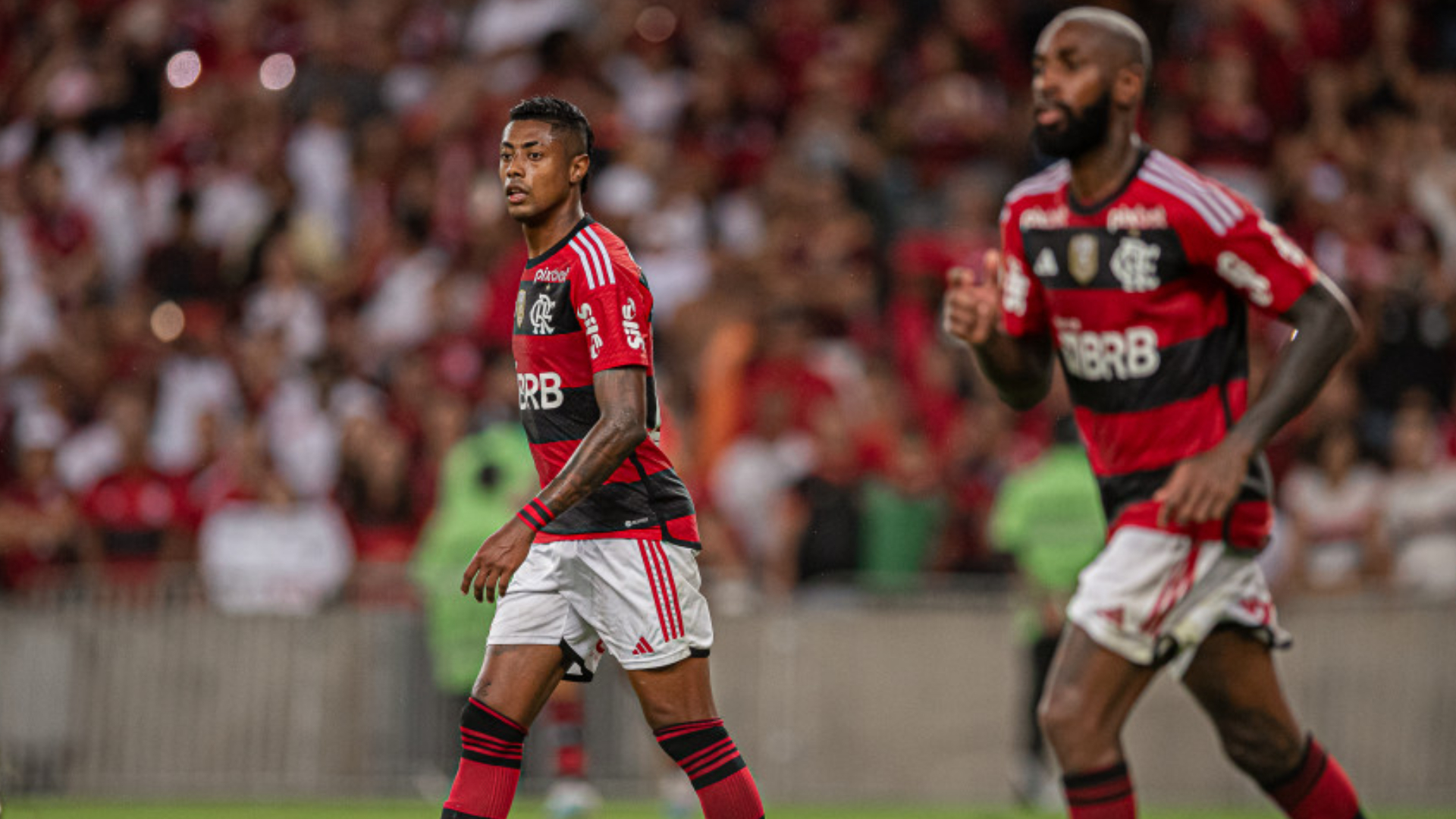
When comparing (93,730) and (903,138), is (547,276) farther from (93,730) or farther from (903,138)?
(903,138)

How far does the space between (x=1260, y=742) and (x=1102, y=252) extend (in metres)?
1.61

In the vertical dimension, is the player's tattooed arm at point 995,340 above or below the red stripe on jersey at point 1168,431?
above

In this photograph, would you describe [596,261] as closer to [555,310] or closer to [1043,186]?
[555,310]

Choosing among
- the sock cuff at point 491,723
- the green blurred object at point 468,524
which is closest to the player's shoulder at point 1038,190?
the sock cuff at point 491,723

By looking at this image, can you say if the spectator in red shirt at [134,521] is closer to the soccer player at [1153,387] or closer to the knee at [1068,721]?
the soccer player at [1153,387]

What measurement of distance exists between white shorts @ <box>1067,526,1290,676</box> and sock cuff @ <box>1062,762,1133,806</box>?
357 mm

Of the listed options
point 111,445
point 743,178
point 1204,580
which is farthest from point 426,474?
point 1204,580

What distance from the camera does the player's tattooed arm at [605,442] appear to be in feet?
19.0

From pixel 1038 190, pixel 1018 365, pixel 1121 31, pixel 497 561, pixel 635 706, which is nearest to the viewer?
pixel 497 561

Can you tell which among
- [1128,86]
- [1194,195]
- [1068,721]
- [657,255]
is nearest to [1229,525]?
[1068,721]

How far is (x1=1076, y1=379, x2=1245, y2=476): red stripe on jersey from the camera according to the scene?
6156 millimetres

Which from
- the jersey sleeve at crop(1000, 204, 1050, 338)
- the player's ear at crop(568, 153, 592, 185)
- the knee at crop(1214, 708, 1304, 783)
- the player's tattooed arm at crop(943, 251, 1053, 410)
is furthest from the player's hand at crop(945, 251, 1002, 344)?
the knee at crop(1214, 708, 1304, 783)

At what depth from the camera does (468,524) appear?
12.0m

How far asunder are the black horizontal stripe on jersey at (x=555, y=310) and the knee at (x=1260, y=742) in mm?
2389
